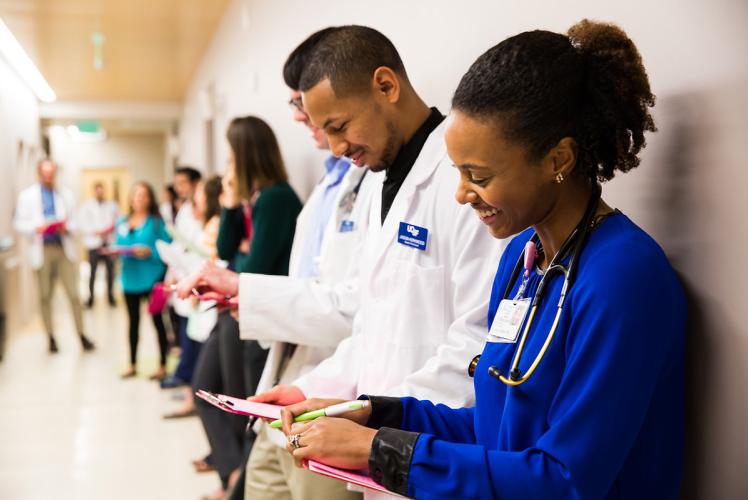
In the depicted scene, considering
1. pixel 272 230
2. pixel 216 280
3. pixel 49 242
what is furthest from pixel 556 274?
pixel 49 242

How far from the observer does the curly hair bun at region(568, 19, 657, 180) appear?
1014mm

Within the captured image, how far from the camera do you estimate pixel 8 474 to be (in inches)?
156

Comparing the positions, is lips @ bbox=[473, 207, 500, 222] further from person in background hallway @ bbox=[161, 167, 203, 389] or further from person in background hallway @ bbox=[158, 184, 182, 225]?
person in background hallway @ bbox=[158, 184, 182, 225]

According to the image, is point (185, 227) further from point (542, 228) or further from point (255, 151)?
point (542, 228)

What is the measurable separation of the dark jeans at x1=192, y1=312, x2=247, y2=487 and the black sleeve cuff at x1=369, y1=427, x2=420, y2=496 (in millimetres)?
2220

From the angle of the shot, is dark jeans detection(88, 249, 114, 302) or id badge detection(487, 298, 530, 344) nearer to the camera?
id badge detection(487, 298, 530, 344)

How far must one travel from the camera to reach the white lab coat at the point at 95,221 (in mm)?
11203

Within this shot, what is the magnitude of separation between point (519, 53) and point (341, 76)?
720mm

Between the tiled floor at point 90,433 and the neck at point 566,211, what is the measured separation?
311 centimetres

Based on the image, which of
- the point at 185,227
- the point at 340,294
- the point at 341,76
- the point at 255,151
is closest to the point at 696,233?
the point at 341,76

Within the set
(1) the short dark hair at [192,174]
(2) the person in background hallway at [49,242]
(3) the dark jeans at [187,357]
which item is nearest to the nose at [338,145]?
(3) the dark jeans at [187,357]

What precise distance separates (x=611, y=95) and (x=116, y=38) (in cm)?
792

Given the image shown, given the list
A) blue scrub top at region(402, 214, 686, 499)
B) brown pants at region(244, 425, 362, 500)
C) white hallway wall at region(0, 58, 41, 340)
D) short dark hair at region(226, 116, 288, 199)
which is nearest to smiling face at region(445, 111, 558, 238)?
blue scrub top at region(402, 214, 686, 499)

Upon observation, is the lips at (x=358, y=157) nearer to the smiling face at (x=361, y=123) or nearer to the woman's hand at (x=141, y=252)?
the smiling face at (x=361, y=123)
